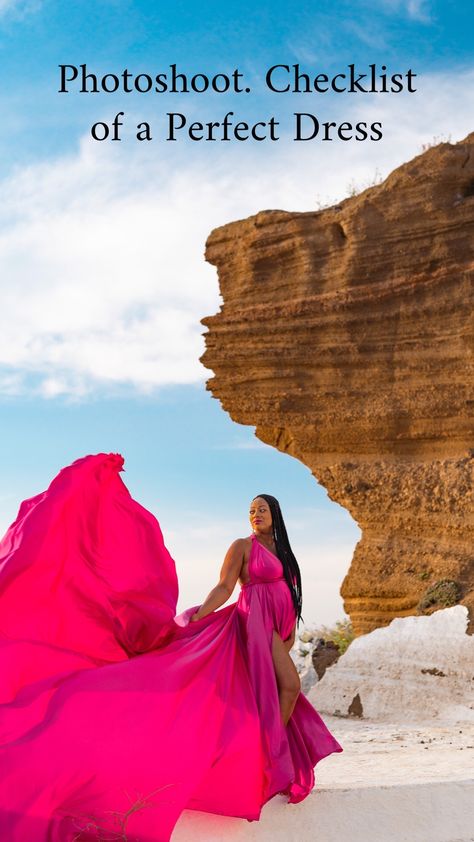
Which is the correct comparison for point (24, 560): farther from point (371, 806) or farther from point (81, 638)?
point (371, 806)

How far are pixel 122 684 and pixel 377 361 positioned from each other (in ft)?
29.3

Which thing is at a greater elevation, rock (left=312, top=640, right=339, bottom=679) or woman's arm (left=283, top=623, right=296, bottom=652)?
woman's arm (left=283, top=623, right=296, bottom=652)

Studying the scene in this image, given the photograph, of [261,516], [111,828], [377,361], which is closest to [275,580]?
[261,516]

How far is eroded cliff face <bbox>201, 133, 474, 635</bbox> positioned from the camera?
12906mm

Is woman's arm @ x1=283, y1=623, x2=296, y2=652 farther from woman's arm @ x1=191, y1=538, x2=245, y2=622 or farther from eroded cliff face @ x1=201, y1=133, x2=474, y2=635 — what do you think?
eroded cliff face @ x1=201, y1=133, x2=474, y2=635

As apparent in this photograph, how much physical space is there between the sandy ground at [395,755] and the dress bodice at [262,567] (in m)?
1.35

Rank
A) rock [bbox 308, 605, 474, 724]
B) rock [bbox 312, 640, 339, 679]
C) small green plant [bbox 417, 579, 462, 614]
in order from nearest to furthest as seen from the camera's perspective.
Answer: rock [bbox 308, 605, 474, 724]
small green plant [bbox 417, 579, 462, 614]
rock [bbox 312, 640, 339, 679]

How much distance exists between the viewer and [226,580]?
587 cm

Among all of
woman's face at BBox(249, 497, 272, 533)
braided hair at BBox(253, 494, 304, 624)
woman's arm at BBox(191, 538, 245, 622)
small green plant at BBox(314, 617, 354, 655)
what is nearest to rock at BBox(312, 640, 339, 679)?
small green plant at BBox(314, 617, 354, 655)

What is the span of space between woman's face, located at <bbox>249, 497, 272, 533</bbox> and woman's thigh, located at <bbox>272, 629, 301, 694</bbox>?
732 millimetres

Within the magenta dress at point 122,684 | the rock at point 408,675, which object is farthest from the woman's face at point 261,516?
the rock at point 408,675

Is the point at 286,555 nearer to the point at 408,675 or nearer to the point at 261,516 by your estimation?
the point at 261,516

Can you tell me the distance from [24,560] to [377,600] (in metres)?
8.02

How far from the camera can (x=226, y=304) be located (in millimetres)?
14594
